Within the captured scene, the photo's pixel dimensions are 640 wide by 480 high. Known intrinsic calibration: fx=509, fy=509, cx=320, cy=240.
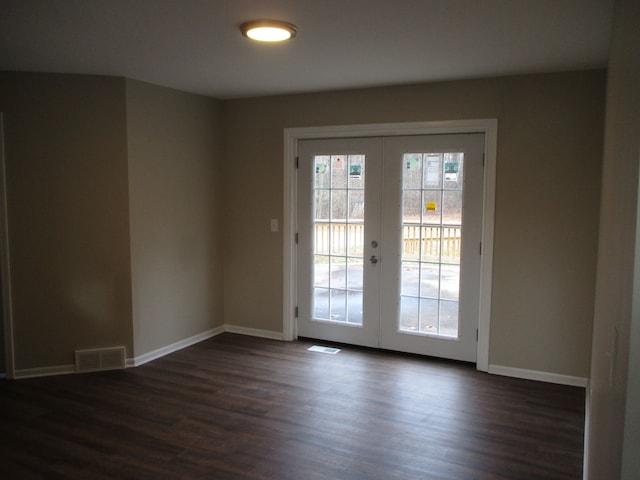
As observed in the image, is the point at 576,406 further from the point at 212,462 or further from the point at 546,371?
the point at 212,462

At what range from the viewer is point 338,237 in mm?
4867

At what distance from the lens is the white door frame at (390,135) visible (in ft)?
13.6

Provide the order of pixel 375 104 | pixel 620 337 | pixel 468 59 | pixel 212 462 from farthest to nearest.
Result: pixel 375 104
pixel 468 59
pixel 212 462
pixel 620 337

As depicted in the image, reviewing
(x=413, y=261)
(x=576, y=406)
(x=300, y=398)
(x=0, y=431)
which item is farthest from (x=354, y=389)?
(x=0, y=431)

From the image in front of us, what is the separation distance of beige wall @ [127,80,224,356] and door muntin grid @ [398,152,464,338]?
77.4 inches

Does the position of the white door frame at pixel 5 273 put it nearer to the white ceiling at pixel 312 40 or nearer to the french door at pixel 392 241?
the white ceiling at pixel 312 40

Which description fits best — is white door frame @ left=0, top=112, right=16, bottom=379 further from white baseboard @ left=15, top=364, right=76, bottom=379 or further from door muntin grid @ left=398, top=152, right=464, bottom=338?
door muntin grid @ left=398, top=152, right=464, bottom=338

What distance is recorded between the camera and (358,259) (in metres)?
4.81

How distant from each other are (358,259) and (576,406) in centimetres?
213

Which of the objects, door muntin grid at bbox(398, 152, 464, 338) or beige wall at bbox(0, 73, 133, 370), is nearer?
beige wall at bbox(0, 73, 133, 370)

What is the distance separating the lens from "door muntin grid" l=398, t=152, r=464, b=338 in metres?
4.35

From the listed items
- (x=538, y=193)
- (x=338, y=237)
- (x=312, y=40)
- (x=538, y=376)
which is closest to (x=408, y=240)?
(x=338, y=237)

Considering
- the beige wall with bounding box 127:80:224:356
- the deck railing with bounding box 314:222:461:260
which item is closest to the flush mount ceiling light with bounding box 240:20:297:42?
the beige wall with bounding box 127:80:224:356

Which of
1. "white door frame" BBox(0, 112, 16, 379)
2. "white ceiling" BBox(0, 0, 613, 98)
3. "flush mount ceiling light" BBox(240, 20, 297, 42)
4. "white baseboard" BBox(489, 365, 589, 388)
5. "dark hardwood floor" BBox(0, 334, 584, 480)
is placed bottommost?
"dark hardwood floor" BBox(0, 334, 584, 480)
